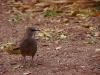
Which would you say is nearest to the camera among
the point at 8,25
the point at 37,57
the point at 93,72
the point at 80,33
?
the point at 93,72

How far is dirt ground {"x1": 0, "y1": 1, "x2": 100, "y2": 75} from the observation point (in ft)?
17.9

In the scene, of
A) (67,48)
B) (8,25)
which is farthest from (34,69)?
(8,25)

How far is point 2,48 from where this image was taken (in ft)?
22.2

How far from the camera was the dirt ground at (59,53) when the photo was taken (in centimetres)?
545

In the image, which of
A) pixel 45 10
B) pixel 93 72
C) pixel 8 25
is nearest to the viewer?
pixel 93 72

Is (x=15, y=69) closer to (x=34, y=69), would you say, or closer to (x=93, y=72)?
(x=34, y=69)

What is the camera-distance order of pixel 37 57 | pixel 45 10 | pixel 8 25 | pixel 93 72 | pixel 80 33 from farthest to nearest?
1. pixel 45 10
2. pixel 8 25
3. pixel 80 33
4. pixel 37 57
5. pixel 93 72

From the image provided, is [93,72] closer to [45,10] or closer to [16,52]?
[16,52]

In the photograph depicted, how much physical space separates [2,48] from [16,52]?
48 cm

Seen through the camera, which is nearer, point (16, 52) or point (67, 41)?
point (16, 52)

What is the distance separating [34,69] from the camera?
5.51 metres

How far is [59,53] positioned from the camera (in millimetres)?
6336

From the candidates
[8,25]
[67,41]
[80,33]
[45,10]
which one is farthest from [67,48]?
[45,10]

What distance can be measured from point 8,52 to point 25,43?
914 mm
